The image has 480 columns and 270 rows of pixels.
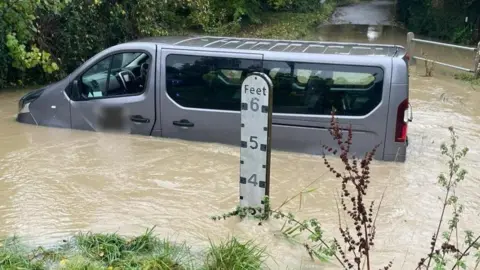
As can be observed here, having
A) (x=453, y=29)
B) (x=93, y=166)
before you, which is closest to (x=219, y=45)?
(x=93, y=166)

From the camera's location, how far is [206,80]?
709 centimetres

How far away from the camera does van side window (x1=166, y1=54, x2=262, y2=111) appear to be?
275 inches

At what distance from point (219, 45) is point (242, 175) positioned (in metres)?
2.85

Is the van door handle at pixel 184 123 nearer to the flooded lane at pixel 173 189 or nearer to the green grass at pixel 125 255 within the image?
the flooded lane at pixel 173 189

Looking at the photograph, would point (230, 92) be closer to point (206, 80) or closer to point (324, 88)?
point (206, 80)

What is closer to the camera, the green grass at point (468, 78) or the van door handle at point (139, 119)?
the van door handle at point (139, 119)

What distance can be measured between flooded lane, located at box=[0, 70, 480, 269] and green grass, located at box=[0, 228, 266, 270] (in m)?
0.26

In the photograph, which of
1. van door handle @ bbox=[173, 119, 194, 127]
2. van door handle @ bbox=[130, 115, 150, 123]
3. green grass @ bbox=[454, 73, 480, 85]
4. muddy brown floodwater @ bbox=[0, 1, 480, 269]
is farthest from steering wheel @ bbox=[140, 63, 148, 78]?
green grass @ bbox=[454, 73, 480, 85]

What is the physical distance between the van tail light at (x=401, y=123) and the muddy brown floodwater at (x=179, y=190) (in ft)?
1.27

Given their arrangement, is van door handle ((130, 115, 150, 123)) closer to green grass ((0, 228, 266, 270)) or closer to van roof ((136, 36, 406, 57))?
van roof ((136, 36, 406, 57))

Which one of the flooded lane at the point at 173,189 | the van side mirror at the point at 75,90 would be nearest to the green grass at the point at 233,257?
the flooded lane at the point at 173,189

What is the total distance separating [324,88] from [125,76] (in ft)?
9.04

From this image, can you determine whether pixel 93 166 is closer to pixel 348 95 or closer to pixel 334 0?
pixel 348 95

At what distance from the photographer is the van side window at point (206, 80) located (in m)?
6.99
